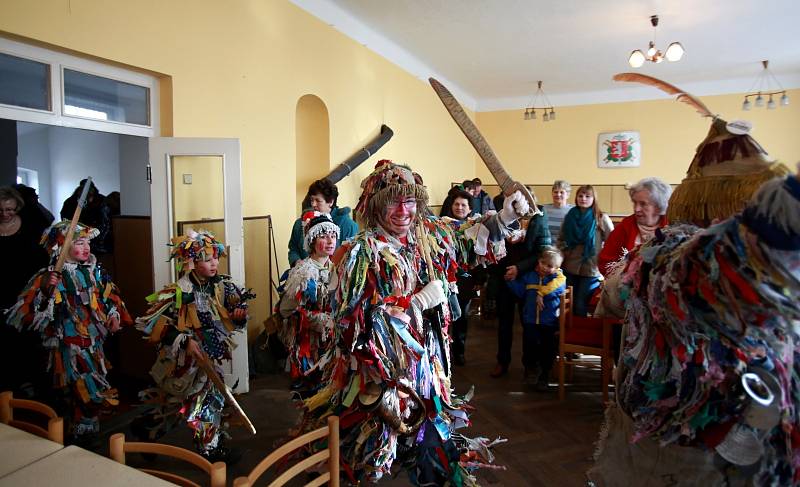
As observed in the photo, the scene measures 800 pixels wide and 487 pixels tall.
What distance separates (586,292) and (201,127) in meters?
3.14

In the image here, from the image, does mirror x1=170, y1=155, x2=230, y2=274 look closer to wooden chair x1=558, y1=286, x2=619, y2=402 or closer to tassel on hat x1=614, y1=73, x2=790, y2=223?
wooden chair x1=558, y1=286, x2=619, y2=402

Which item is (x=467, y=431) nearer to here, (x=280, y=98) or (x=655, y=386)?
(x=655, y=386)

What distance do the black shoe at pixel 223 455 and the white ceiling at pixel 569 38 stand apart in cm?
380

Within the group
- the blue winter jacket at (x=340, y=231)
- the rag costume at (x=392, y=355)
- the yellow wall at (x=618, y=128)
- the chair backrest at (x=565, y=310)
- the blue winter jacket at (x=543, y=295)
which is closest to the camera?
the rag costume at (x=392, y=355)

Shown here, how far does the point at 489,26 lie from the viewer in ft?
19.5

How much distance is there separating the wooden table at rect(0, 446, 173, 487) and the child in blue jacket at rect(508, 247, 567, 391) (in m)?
2.90

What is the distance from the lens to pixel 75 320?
108 inches

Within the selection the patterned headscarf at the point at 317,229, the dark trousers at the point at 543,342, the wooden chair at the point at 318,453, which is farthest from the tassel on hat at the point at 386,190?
the dark trousers at the point at 543,342

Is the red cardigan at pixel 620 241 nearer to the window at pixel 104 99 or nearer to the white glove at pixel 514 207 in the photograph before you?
the white glove at pixel 514 207

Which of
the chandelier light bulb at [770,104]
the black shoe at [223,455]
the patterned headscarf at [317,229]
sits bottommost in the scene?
the black shoe at [223,455]

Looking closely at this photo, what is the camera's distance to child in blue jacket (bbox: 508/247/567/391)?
12.0 feet

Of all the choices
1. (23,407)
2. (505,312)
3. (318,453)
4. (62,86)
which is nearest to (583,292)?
(505,312)

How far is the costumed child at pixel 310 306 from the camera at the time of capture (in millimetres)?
2965

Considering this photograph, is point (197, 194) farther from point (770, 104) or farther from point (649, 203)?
point (770, 104)
